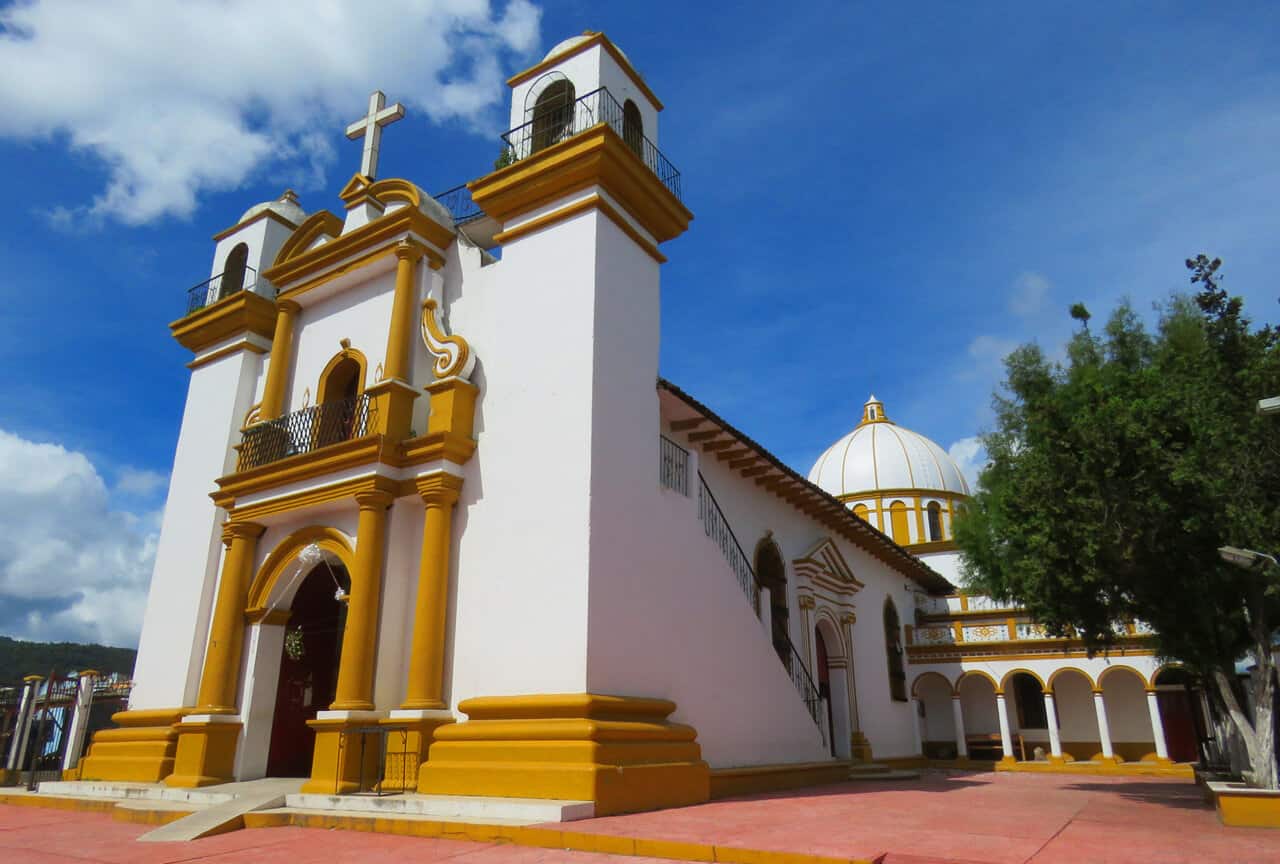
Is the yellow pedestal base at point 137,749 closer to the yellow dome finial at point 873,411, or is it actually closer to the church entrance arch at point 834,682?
the church entrance arch at point 834,682

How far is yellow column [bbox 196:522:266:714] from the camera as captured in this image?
1127cm

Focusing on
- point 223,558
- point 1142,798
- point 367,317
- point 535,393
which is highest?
point 367,317

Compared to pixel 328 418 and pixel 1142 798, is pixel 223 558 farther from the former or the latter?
pixel 1142 798

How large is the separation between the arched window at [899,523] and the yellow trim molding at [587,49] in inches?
909

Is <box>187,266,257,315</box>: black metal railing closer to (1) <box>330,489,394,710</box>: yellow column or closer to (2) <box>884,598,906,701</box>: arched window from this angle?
(1) <box>330,489,394,710</box>: yellow column

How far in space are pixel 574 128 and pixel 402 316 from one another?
351cm

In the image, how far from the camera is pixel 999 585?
15.7m

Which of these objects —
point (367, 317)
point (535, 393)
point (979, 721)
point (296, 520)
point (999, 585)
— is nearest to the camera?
point (535, 393)

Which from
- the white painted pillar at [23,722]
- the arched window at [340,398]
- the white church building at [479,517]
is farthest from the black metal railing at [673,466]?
the white painted pillar at [23,722]

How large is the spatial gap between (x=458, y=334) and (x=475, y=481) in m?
2.33

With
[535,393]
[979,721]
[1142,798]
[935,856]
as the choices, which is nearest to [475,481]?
[535,393]

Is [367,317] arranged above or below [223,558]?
above

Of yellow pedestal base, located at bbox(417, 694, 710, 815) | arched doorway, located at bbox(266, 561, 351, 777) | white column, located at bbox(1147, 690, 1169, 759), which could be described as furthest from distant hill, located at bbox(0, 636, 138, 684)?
white column, located at bbox(1147, 690, 1169, 759)

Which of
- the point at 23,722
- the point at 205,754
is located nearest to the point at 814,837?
the point at 205,754
